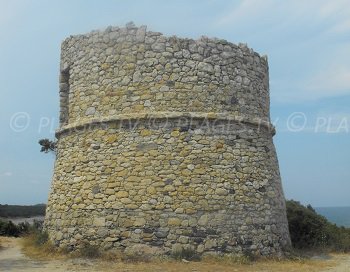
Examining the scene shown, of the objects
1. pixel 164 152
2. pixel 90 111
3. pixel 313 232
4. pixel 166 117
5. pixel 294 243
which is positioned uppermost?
pixel 90 111

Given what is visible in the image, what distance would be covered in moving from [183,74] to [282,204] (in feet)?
13.8

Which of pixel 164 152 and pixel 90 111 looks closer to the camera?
pixel 164 152

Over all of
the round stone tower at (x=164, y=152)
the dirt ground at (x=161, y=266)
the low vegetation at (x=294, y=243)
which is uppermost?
the round stone tower at (x=164, y=152)

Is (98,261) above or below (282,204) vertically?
below

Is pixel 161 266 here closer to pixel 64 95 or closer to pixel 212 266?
pixel 212 266

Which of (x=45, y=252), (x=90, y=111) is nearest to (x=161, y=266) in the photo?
(x=45, y=252)

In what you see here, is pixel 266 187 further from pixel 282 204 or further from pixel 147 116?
pixel 147 116

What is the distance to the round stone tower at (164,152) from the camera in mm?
9727

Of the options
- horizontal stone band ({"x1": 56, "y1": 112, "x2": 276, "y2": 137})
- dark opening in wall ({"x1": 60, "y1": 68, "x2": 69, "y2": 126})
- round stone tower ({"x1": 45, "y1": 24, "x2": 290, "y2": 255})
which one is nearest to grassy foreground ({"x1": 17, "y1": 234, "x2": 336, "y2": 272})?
A: round stone tower ({"x1": 45, "y1": 24, "x2": 290, "y2": 255})

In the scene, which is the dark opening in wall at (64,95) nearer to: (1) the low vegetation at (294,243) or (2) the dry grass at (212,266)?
(1) the low vegetation at (294,243)

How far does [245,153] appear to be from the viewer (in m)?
10.5

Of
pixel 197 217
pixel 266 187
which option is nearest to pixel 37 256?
pixel 197 217

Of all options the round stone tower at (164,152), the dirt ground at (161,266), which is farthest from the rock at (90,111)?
the dirt ground at (161,266)

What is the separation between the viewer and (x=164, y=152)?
1002 cm
